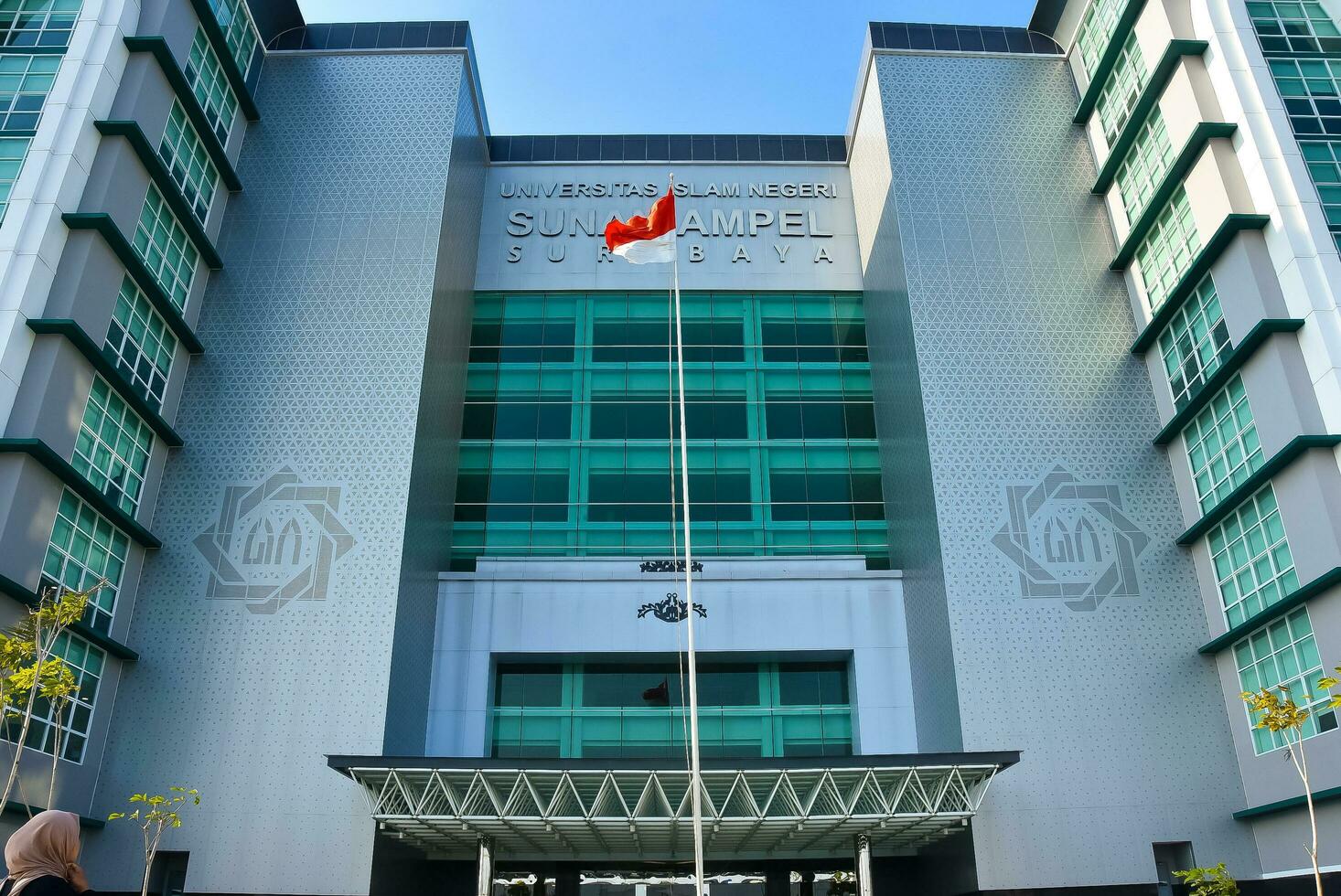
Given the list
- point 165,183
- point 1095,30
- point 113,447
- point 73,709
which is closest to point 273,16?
point 165,183

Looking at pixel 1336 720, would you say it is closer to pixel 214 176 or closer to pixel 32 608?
pixel 32 608

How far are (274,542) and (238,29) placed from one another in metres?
15.8

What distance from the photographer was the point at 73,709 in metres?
22.4

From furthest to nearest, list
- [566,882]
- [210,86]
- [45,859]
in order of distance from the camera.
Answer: [210,86] < [566,882] < [45,859]

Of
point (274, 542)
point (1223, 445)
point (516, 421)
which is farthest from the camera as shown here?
point (516, 421)

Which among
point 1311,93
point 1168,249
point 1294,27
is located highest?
point 1294,27

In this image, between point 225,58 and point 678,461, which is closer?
point 225,58

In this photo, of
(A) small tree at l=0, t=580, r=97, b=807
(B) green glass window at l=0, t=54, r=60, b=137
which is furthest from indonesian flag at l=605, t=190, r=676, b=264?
(B) green glass window at l=0, t=54, r=60, b=137

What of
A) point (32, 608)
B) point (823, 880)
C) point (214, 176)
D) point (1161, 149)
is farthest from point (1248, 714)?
point (214, 176)

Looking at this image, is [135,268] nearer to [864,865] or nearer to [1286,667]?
[864,865]

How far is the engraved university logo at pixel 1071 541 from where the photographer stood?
25109mm

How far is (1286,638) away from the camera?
72.2ft

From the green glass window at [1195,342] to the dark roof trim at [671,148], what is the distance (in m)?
13.8

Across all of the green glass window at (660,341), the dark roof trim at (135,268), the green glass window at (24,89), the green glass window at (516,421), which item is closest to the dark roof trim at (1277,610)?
the green glass window at (660,341)
